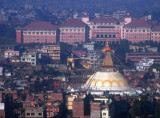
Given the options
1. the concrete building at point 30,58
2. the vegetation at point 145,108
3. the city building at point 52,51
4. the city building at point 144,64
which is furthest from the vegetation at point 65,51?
the vegetation at point 145,108

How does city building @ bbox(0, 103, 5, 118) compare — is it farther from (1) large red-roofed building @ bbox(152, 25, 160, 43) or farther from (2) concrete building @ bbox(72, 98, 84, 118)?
(1) large red-roofed building @ bbox(152, 25, 160, 43)

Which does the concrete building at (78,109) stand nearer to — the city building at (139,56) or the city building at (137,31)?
the city building at (139,56)

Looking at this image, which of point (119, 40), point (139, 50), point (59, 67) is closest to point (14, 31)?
point (119, 40)

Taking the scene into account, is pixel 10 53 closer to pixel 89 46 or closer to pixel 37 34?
pixel 89 46

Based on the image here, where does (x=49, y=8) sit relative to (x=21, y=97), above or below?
above

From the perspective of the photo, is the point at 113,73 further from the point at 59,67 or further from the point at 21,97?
the point at 59,67

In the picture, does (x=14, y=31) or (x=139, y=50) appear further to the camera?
(x=14, y=31)
